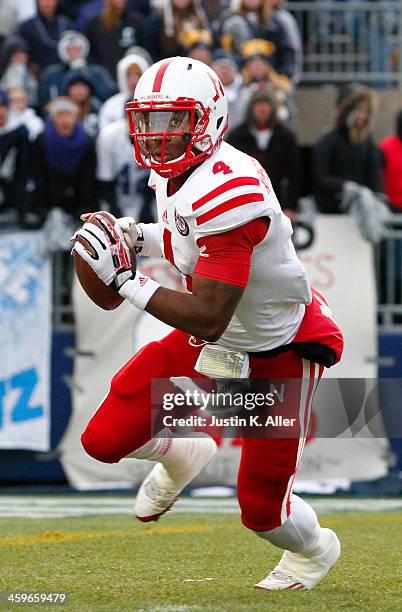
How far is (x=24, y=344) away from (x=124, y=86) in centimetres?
194

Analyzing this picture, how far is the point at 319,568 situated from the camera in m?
4.78

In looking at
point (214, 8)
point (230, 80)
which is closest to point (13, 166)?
point (230, 80)

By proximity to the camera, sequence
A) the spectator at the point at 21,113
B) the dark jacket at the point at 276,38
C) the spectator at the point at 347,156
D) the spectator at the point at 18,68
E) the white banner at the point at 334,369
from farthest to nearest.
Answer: the dark jacket at the point at 276,38
the spectator at the point at 18,68
the spectator at the point at 21,113
the spectator at the point at 347,156
the white banner at the point at 334,369

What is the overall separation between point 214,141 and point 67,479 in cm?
482

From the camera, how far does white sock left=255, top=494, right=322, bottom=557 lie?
4605 mm

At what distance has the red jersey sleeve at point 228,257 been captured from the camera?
4.18 m

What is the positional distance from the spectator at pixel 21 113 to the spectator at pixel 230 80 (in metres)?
1.33

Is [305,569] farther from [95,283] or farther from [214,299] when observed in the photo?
[95,283]

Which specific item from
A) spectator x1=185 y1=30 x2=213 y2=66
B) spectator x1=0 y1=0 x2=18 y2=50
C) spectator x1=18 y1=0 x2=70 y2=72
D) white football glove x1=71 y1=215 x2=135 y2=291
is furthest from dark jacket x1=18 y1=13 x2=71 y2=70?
white football glove x1=71 y1=215 x2=135 y2=291

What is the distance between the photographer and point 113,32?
34.3 feet

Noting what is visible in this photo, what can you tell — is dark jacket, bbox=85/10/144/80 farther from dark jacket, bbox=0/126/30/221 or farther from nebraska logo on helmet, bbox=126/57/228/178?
nebraska logo on helmet, bbox=126/57/228/178

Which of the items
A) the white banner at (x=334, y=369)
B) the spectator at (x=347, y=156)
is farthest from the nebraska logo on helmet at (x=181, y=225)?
the spectator at (x=347, y=156)

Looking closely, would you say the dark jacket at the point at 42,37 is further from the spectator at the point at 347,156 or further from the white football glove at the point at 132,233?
the white football glove at the point at 132,233

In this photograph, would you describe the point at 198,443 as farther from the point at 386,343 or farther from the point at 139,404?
the point at 386,343
